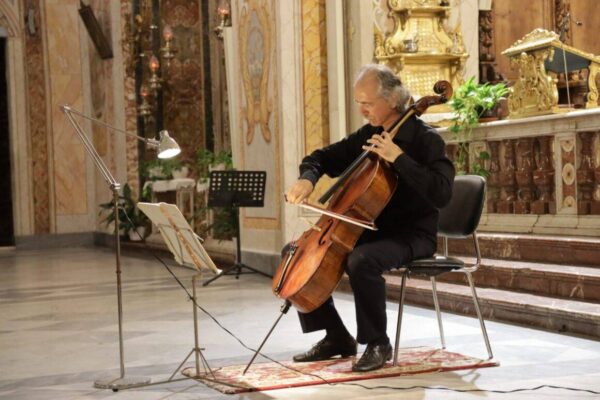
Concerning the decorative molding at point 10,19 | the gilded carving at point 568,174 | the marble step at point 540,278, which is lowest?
the marble step at point 540,278

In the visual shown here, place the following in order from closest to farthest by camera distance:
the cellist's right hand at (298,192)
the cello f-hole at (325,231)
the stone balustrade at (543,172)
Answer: the cello f-hole at (325,231), the cellist's right hand at (298,192), the stone balustrade at (543,172)

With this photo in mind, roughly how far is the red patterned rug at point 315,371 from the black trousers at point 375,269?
193 mm

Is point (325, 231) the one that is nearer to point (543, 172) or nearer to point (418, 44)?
point (543, 172)

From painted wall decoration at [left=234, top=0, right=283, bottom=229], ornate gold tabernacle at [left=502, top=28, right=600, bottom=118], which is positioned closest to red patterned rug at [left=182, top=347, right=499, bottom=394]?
ornate gold tabernacle at [left=502, top=28, right=600, bottom=118]

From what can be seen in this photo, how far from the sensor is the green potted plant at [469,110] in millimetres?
8250

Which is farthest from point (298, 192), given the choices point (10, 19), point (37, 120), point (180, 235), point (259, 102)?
point (10, 19)

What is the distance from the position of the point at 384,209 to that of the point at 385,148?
1.63 ft

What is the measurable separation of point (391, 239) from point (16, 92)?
1259 cm

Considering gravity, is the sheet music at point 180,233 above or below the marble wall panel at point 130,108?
below

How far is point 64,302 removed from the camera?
835 cm

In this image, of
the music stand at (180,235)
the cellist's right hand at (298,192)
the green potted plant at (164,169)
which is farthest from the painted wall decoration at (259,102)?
the music stand at (180,235)

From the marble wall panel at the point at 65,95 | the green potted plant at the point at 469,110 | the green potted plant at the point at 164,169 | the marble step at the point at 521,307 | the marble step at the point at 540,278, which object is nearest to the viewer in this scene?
the marble step at the point at 521,307

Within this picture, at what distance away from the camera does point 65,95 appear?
→ 16.5 metres

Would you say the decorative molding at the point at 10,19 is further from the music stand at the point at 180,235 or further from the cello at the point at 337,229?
the cello at the point at 337,229
